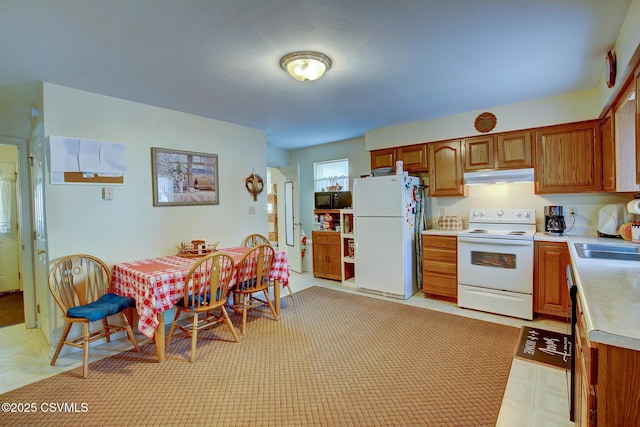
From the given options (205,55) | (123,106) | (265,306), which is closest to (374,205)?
(265,306)

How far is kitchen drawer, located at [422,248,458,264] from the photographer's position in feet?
12.1

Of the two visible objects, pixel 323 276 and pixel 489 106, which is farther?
pixel 323 276

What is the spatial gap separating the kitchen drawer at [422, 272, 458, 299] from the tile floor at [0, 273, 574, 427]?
30cm

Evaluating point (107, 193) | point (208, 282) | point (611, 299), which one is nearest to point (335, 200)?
point (208, 282)

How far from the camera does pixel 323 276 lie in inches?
201

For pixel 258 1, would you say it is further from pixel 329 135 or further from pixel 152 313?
pixel 329 135

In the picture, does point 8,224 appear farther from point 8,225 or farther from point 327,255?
point 327,255

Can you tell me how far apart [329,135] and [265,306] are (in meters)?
2.82

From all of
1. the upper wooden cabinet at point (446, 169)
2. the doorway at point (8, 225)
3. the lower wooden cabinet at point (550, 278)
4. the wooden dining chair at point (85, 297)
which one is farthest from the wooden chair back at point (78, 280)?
the lower wooden cabinet at point (550, 278)

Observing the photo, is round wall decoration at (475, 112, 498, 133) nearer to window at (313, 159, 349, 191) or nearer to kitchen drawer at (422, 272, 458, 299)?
kitchen drawer at (422, 272, 458, 299)

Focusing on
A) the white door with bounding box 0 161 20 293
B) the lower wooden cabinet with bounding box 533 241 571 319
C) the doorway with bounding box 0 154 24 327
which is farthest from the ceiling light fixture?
the white door with bounding box 0 161 20 293

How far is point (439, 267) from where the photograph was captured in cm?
382

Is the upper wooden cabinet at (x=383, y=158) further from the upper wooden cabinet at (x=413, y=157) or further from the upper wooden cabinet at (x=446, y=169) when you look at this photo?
the upper wooden cabinet at (x=446, y=169)

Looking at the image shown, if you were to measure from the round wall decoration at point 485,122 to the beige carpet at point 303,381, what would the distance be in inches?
89.7
